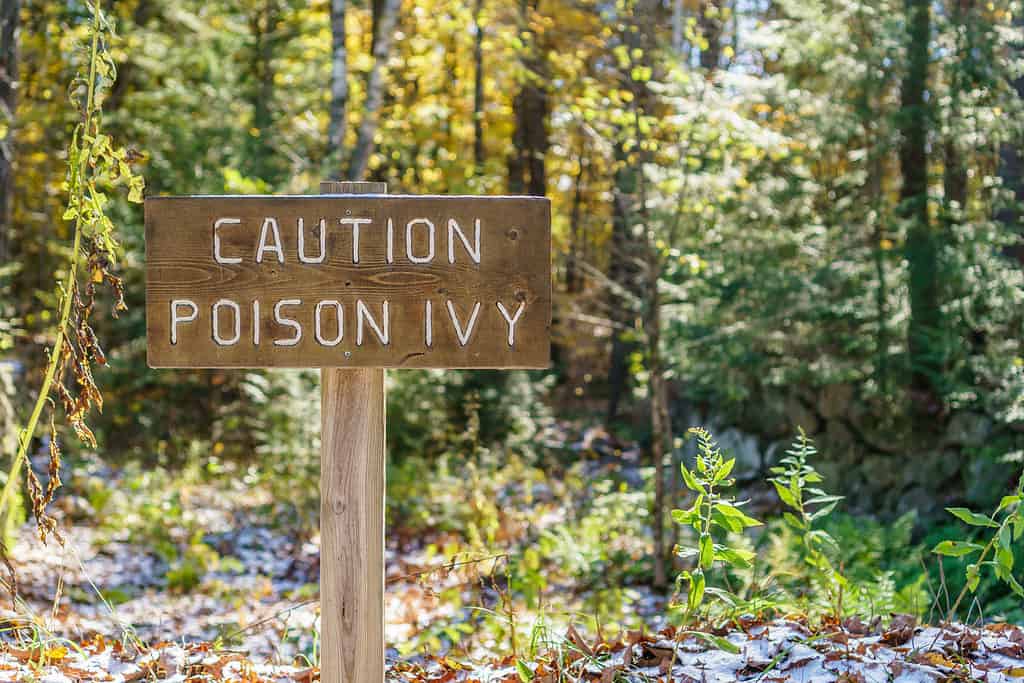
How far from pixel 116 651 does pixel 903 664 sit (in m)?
2.61

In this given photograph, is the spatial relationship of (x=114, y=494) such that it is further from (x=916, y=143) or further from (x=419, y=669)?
(x=916, y=143)

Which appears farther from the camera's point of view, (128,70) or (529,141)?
(529,141)

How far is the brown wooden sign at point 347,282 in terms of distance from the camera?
2.45 m

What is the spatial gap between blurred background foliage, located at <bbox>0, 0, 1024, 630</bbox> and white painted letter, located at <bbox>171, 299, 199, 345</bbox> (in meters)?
3.12

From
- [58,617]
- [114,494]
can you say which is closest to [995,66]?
[58,617]

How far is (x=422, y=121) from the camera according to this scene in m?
12.8

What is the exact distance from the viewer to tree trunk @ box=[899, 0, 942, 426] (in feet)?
20.9

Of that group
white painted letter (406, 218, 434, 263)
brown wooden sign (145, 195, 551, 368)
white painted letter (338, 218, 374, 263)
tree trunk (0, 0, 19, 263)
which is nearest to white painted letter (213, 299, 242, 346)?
brown wooden sign (145, 195, 551, 368)

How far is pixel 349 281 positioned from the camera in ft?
8.05

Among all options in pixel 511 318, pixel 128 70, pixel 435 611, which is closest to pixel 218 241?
pixel 511 318

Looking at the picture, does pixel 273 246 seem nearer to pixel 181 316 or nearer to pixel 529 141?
pixel 181 316

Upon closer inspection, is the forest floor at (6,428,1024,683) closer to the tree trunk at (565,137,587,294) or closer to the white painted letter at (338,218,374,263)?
the white painted letter at (338,218,374,263)

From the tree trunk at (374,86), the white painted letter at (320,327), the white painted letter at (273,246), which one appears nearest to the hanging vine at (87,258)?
the white painted letter at (273,246)

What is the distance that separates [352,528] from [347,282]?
67cm
